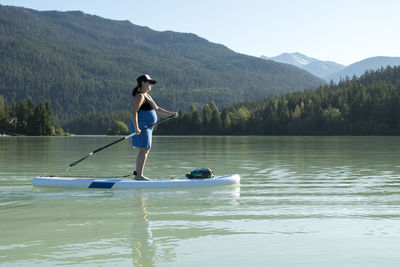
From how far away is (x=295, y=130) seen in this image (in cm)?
18562

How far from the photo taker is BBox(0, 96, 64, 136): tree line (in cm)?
18188

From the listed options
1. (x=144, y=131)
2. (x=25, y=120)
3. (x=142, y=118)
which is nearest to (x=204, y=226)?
(x=144, y=131)

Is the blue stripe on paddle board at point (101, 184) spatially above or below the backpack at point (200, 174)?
below

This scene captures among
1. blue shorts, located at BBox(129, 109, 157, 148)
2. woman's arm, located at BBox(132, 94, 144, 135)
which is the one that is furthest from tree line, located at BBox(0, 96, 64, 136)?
woman's arm, located at BBox(132, 94, 144, 135)

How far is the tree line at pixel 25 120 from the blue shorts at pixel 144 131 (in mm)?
175632

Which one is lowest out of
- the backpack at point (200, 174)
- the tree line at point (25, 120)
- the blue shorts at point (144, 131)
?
the backpack at point (200, 174)

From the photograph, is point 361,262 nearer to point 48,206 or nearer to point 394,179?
point 48,206

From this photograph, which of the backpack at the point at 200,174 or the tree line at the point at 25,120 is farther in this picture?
the tree line at the point at 25,120

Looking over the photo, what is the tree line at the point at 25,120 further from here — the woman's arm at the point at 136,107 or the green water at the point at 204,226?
the woman's arm at the point at 136,107

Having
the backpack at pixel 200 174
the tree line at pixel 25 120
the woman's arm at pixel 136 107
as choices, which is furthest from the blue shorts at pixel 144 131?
the tree line at pixel 25 120

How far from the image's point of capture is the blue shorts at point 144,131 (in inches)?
624

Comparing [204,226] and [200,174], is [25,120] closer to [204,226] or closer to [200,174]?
[200,174]

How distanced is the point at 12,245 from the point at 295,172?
1506 cm

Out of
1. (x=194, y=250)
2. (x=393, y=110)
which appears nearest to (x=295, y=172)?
(x=194, y=250)
